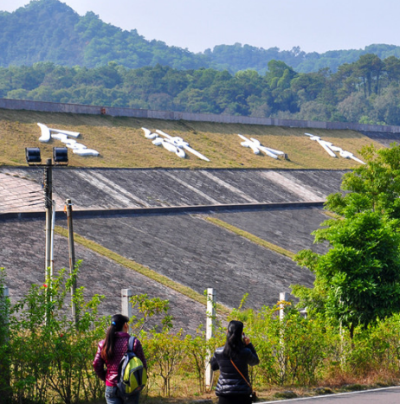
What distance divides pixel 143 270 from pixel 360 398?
13.4 metres

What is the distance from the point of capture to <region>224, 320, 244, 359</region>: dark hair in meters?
7.46

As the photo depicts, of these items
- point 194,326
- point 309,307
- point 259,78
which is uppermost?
point 259,78

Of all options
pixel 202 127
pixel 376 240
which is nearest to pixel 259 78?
pixel 202 127

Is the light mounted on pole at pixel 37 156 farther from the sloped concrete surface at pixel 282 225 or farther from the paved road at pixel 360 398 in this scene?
the sloped concrete surface at pixel 282 225

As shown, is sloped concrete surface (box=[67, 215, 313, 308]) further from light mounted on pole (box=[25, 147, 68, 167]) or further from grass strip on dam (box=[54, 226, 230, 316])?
light mounted on pole (box=[25, 147, 68, 167])

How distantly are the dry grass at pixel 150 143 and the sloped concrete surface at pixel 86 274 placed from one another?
10.9 meters

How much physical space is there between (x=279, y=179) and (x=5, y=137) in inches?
665

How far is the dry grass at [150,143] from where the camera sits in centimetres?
3859

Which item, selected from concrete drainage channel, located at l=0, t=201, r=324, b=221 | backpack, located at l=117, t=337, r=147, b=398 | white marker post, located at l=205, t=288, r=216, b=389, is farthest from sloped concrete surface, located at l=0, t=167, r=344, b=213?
backpack, located at l=117, t=337, r=147, b=398

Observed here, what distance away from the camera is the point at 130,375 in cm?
726

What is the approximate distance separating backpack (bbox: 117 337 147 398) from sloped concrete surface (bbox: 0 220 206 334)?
12.4m

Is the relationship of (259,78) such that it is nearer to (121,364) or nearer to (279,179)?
(279,179)

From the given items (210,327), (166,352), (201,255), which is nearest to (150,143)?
(201,255)

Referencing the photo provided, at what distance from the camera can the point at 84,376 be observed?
1041cm
